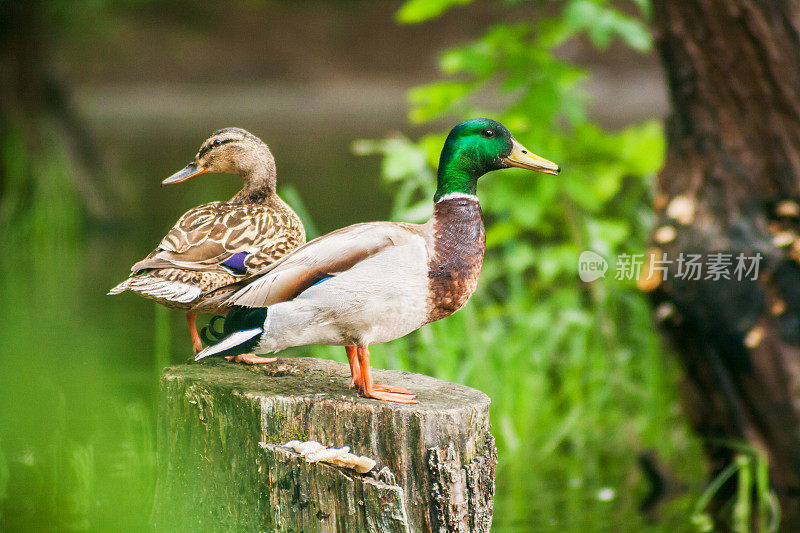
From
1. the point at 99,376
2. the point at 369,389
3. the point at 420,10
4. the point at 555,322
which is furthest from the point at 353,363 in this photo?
the point at 99,376

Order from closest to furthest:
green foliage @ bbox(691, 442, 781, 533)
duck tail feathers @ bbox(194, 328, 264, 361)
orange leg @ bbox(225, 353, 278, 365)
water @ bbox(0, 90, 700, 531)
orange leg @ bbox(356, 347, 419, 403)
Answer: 1. duck tail feathers @ bbox(194, 328, 264, 361)
2. orange leg @ bbox(356, 347, 419, 403)
3. orange leg @ bbox(225, 353, 278, 365)
4. water @ bbox(0, 90, 700, 531)
5. green foliage @ bbox(691, 442, 781, 533)

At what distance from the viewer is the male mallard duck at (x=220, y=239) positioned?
5.47 ft

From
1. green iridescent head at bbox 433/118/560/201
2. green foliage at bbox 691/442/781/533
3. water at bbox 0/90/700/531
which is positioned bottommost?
green foliage at bbox 691/442/781/533

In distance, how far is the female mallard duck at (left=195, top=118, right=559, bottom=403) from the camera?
163cm

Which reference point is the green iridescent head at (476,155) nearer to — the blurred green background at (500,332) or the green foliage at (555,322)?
the blurred green background at (500,332)

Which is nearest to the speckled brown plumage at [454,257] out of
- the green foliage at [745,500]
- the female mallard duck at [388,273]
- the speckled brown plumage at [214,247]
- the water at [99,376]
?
the female mallard duck at [388,273]

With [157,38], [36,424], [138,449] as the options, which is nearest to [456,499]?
[138,449]

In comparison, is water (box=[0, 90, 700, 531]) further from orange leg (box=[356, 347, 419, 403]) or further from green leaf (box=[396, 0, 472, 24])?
green leaf (box=[396, 0, 472, 24])

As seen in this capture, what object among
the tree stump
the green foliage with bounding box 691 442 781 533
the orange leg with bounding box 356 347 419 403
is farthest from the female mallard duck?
the green foliage with bounding box 691 442 781 533

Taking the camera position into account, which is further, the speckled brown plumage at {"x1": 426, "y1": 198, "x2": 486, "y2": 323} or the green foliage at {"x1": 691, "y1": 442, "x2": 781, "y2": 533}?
the green foliage at {"x1": 691, "y1": 442, "x2": 781, "y2": 533}

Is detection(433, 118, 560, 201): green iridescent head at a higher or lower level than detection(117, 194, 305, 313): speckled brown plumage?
higher

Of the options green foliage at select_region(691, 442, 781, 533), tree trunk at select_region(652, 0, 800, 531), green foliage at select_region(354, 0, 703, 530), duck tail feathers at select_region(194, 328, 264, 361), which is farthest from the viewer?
green foliage at select_region(354, 0, 703, 530)

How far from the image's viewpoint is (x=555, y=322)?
13.5 ft

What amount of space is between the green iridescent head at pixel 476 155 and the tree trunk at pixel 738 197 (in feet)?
5.89
